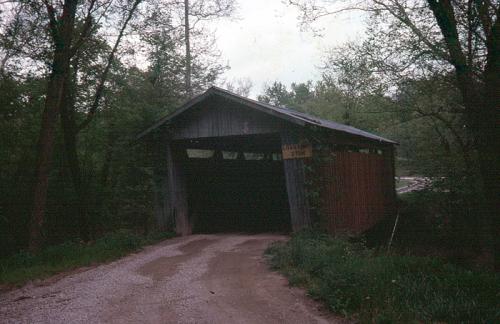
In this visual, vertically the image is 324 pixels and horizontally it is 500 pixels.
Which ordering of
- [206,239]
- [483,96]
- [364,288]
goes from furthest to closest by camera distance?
[206,239] → [483,96] → [364,288]

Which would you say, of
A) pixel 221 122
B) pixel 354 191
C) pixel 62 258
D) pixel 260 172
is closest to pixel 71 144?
pixel 62 258

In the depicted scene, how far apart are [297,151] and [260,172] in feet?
16.3

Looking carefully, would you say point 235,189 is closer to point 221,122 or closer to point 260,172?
point 260,172

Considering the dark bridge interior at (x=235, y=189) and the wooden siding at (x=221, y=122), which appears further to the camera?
the dark bridge interior at (x=235, y=189)

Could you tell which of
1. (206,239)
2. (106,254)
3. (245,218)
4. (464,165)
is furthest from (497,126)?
(245,218)

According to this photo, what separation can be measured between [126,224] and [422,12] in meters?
10.3

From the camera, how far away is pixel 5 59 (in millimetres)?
12258

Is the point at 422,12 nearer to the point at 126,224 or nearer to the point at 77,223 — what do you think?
the point at 126,224

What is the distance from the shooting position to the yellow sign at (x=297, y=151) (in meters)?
9.91

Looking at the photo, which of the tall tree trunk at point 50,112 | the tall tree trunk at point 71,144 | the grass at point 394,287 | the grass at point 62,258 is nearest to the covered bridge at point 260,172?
the tall tree trunk at point 71,144

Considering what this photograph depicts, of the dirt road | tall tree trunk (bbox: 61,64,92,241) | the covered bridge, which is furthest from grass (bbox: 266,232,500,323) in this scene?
tall tree trunk (bbox: 61,64,92,241)

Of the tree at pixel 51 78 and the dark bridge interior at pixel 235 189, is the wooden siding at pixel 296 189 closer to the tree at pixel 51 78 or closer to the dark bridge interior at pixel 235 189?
the dark bridge interior at pixel 235 189

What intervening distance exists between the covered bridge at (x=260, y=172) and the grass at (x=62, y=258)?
2491mm

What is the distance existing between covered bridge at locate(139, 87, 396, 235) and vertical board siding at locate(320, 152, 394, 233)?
0.09ft
